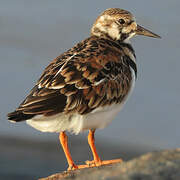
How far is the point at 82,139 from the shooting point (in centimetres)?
1112

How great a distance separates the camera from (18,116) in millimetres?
5594

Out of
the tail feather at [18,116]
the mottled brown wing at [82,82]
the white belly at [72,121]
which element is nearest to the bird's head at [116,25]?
the mottled brown wing at [82,82]

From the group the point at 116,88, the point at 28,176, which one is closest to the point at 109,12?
the point at 116,88

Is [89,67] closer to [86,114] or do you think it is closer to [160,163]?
[86,114]

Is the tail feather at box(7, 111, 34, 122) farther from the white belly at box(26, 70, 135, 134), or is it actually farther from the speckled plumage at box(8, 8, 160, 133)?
the white belly at box(26, 70, 135, 134)

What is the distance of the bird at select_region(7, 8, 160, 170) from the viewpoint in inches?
228

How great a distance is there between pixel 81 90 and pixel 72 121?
13.9 inches

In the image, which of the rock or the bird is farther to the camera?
the bird

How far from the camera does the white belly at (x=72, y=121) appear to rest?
5.87m

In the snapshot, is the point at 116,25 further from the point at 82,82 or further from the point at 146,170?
the point at 146,170

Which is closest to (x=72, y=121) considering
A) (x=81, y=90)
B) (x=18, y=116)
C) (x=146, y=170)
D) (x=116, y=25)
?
(x=81, y=90)

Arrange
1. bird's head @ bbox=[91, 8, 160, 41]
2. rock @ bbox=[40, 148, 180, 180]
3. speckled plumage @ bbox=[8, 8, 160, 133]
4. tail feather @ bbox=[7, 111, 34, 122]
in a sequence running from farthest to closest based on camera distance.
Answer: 1. bird's head @ bbox=[91, 8, 160, 41]
2. speckled plumage @ bbox=[8, 8, 160, 133]
3. tail feather @ bbox=[7, 111, 34, 122]
4. rock @ bbox=[40, 148, 180, 180]

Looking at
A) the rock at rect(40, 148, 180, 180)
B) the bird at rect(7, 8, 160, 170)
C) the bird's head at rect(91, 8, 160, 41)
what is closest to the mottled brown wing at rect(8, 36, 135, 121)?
the bird at rect(7, 8, 160, 170)

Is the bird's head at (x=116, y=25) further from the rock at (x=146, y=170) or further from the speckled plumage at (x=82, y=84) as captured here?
the rock at (x=146, y=170)
